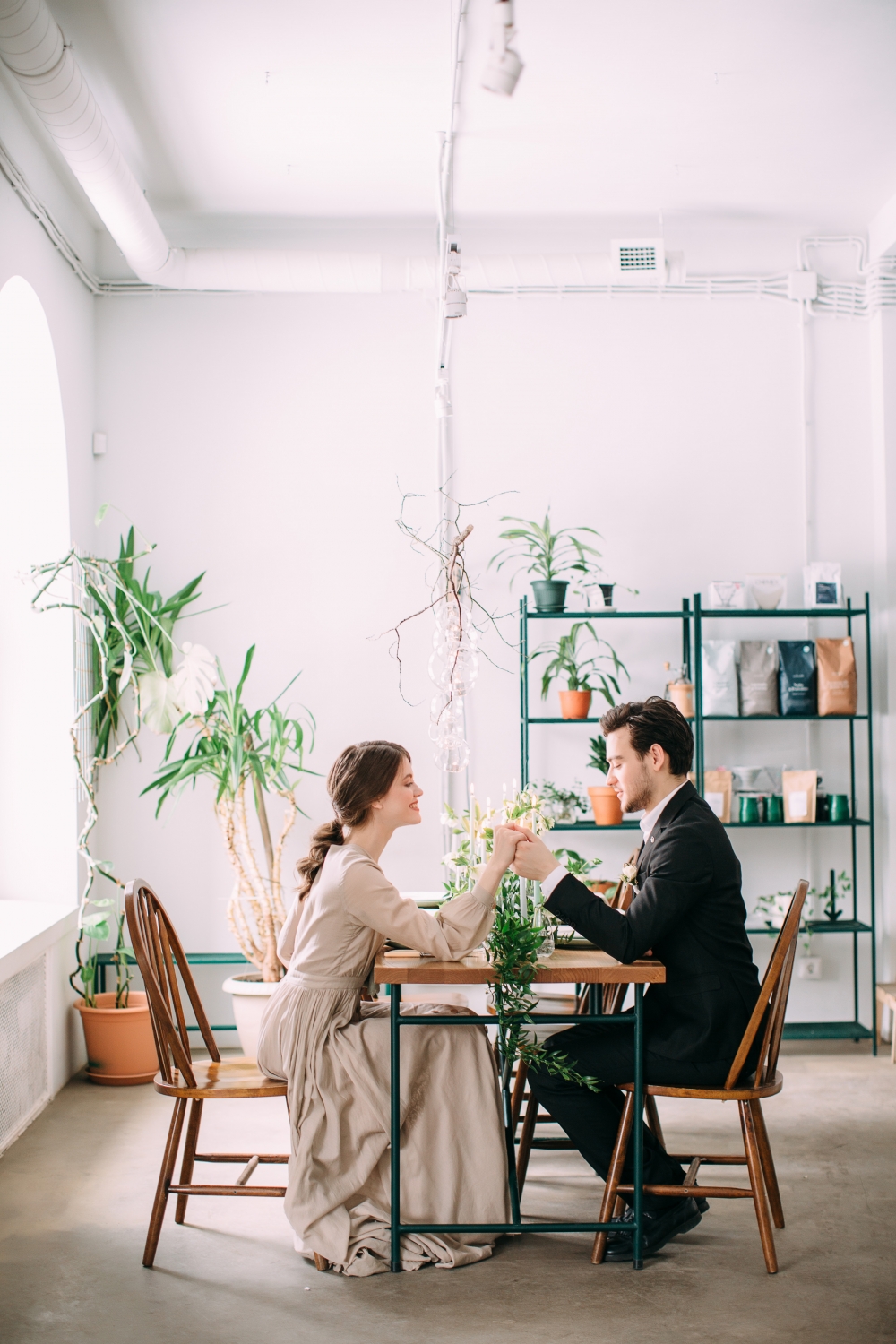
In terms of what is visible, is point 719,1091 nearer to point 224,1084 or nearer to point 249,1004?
point 224,1084

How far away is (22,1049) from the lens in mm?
3918

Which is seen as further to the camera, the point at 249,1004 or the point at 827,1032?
the point at 827,1032

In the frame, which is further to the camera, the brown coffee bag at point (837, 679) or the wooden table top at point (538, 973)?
the brown coffee bag at point (837, 679)

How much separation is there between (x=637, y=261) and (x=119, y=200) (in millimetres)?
2162

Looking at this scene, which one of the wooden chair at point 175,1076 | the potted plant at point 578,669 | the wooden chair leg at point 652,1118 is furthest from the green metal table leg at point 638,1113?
the potted plant at point 578,669

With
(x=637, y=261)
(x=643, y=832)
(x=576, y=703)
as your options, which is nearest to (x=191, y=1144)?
(x=643, y=832)

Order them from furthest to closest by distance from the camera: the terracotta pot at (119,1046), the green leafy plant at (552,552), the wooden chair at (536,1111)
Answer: the green leafy plant at (552,552), the terracotta pot at (119,1046), the wooden chair at (536,1111)

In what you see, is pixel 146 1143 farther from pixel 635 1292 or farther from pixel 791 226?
pixel 791 226

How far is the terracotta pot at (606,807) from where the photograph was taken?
4.80 m

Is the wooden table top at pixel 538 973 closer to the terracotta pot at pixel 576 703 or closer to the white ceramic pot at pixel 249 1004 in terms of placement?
the white ceramic pot at pixel 249 1004

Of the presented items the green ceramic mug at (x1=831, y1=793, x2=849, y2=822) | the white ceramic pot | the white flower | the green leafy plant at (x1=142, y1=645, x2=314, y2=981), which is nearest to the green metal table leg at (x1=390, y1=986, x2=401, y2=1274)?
the white ceramic pot

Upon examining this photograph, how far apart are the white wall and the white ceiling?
18.8 inches

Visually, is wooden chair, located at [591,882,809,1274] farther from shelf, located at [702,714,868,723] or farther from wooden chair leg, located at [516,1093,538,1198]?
shelf, located at [702,714,868,723]

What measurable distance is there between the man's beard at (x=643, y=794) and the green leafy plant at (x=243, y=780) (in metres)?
1.89
